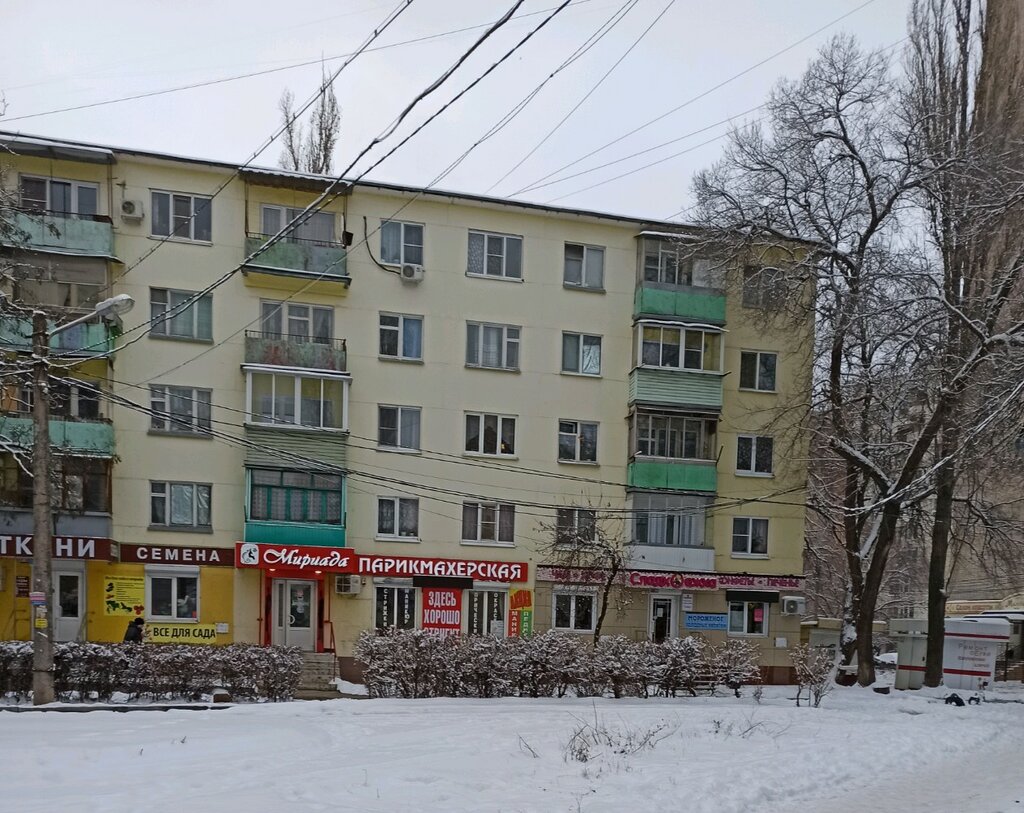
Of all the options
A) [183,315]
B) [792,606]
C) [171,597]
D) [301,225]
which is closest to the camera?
[171,597]

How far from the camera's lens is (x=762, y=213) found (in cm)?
2528

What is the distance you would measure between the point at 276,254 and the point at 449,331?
5.56 meters

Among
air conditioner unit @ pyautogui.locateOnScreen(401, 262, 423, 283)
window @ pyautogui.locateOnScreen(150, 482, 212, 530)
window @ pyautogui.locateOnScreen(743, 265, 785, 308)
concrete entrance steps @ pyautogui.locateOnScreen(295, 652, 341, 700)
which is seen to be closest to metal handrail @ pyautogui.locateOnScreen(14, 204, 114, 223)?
window @ pyautogui.locateOnScreen(150, 482, 212, 530)

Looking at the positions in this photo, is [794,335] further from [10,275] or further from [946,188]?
[10,275]

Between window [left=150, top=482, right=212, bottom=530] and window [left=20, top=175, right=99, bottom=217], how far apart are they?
7.91m

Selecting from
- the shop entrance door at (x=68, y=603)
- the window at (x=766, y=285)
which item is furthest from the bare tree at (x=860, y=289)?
the shop entrance door at (x=68, y=603)

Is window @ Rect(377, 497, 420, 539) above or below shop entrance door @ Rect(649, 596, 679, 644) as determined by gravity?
above

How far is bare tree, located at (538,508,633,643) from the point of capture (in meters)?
26.8

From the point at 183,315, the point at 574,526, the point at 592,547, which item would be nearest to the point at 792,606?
the point at 592,547

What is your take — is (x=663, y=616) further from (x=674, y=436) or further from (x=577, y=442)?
(x=577, y=442)

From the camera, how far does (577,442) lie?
28828 mm

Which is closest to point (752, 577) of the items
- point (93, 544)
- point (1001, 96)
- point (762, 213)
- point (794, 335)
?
point (794, 335)

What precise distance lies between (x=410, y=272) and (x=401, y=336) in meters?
1.95

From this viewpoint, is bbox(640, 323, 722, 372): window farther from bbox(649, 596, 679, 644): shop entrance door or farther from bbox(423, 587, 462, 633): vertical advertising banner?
bbox(423, 587, 462, 633): vertical advertising banner
